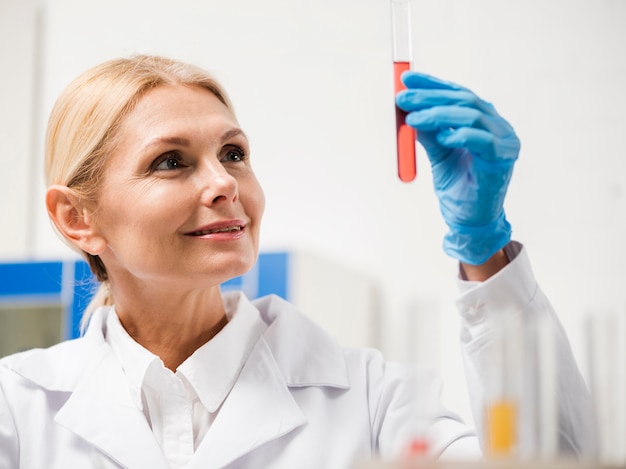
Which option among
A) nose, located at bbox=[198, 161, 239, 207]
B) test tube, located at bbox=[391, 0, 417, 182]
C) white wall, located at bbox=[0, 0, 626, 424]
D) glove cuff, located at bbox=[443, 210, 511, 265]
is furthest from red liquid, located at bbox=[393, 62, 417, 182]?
white wall, located at bbox=[0, 0, 626, 424]

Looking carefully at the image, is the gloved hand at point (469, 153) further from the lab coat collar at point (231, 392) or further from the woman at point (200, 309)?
the lab coat collar at point (231, 392)

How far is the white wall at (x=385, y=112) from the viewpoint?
267cm

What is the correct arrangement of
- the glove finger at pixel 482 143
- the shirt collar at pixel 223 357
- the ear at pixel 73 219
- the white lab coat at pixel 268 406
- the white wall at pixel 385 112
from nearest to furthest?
the glove finger at pixel 482 143 < the white lab coat at pixel 268 406 < the shirt collar at pixel 223 357 < the ear at pixel 73 219 < the white wall at pixel 385 112

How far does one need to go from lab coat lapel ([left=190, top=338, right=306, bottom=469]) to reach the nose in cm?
29

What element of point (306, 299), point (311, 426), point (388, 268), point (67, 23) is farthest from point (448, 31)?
point (311, 426)

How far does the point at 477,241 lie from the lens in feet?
3.73

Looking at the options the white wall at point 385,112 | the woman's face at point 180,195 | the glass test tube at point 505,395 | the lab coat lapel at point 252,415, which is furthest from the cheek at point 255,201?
the white wall at point 385,112

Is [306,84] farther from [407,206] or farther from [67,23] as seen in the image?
[67,23]

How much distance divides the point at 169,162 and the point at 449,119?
0.51 metres

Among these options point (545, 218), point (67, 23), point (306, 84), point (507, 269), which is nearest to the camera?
point (507, 269)

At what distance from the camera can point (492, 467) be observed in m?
0.66

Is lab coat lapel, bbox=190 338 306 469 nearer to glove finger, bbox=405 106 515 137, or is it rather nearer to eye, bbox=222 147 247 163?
eye, bbox=222 147 247 163

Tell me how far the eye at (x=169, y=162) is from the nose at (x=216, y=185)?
2.2 inches

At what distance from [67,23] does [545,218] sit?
2366 millimetres
